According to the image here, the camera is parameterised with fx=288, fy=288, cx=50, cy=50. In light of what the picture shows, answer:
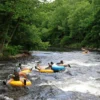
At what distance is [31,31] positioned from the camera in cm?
4081

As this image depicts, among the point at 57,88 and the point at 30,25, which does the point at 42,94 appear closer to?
the point at 57,88

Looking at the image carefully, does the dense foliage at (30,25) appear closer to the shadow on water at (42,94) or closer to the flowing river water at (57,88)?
the flowing river water at (57,88)

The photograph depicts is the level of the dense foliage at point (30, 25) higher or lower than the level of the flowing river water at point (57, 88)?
higher

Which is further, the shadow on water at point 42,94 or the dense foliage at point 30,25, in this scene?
the dense foliage at point 30,25

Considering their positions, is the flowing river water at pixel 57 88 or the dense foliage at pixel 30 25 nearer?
the flowing river water at pixel 57 88

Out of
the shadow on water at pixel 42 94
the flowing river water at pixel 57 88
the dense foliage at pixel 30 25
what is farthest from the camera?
the dense foliage at pixel 30 25

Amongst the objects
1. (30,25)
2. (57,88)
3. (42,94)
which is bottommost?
(42,94)

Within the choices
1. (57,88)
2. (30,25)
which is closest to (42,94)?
(57,88)

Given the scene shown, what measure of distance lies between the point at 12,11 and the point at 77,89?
1833 centimetres

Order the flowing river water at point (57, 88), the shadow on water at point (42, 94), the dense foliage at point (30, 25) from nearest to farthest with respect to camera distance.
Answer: the shadow on water at point (42, 94), the flowing river water at point (57, 88), the dense foliage at point (30, 25)

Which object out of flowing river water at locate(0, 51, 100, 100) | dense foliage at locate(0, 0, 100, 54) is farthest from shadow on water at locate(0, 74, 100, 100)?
dense foliage at locate(0, 0, 100, 54)

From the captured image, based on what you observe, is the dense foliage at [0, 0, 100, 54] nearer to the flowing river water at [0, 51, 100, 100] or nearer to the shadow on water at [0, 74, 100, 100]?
the flowing river water at [0, 51, 100, 100]

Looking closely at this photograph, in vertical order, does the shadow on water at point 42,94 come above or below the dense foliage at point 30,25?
below

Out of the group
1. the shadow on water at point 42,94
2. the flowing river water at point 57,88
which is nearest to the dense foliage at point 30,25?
the flowing river water at point 57,88
